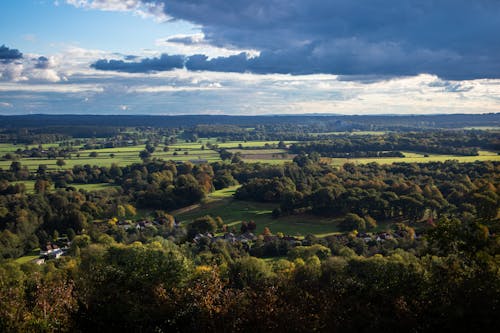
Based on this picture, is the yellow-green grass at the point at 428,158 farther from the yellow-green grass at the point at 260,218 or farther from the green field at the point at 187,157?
the yellow-green grass at the point at 260,218

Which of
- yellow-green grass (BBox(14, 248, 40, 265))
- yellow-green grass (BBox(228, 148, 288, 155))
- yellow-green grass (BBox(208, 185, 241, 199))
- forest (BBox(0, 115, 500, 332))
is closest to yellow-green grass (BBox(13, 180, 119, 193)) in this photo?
forest (BBox(0, 115, 500, 332))

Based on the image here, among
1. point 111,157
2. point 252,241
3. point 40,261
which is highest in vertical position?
point 111,157

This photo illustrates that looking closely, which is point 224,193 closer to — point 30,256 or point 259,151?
point 30,256

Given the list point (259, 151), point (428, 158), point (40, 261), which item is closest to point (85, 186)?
point (40, 261)

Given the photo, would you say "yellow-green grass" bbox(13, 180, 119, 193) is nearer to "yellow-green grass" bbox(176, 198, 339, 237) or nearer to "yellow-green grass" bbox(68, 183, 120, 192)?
"yellow-green grass" bbox(68, 183, 120, 192)

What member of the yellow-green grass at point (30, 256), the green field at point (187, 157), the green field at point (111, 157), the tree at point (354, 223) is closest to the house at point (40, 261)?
the yellow-green grass at point (30, 256)

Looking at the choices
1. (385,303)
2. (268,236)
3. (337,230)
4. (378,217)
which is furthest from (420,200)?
(385,303)

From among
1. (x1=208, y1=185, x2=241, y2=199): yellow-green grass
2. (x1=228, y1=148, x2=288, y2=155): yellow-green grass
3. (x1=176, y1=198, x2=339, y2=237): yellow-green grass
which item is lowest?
(x1=176, y1=198, x2=339, y2=237): yellow-green grass
